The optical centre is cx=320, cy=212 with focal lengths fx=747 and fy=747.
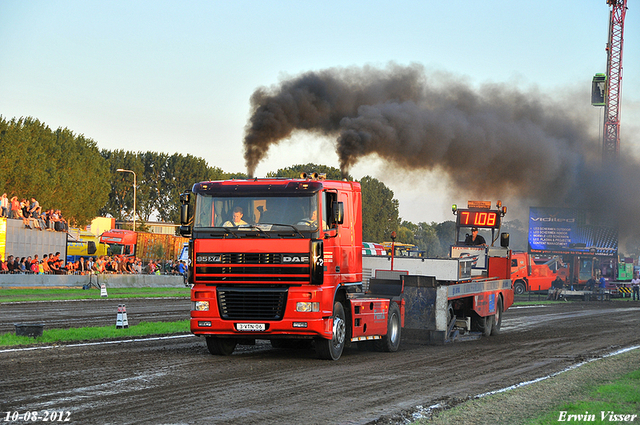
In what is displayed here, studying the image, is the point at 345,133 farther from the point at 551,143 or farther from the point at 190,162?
the point at 190,162

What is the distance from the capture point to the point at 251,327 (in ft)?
43.4

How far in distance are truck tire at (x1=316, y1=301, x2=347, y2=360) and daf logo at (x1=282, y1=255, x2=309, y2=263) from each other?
4.35 ft

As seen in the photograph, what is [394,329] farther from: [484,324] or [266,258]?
[484,324]

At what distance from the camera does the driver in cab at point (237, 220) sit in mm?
13375

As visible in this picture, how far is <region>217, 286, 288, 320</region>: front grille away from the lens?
1316 cm

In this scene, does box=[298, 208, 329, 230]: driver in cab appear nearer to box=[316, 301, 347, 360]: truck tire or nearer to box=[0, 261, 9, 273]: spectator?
box=[316, 301, 347, 360]: truck tire

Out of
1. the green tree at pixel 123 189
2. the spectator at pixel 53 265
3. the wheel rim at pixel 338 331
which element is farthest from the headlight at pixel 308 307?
the green tree at pixel 123 189

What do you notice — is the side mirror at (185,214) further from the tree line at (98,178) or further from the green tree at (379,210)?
the green tree at (379,210)

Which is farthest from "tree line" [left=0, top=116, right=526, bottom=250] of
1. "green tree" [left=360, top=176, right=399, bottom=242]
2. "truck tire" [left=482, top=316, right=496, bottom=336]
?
"truck tire" [left=482, top=316, right=496, bottom=336]

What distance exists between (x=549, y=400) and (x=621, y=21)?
8194cm

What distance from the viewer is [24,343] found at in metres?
15.4

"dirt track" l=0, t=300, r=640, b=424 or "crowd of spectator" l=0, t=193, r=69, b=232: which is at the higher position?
"crowd of spectator" l=0, t=193, r=69, b=232

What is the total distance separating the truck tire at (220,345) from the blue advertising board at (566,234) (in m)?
51.8

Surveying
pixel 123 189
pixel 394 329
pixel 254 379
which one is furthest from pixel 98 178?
pixel 254 379
